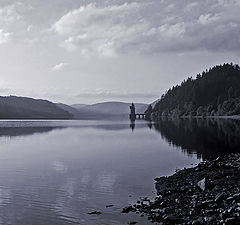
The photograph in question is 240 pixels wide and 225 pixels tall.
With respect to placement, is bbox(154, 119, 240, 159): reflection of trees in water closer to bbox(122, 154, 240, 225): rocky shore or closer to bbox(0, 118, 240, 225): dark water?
bbox(0, 118, 240, 225): dark water

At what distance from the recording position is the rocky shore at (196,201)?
1895 centimetres

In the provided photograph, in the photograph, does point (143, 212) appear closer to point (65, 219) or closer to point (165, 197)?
point (165, 197)

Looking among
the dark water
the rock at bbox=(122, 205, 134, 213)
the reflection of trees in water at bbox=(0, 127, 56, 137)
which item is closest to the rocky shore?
the rock at bbox=(122, 205, 134, 213)

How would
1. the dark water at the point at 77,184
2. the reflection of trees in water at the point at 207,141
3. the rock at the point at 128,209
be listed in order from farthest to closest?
the reflection of trees in water at the point at 207,141, the rock at the point at 128,209, the dark water at the point at 77,184

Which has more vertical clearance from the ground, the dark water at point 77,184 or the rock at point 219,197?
the rock at point 219,197

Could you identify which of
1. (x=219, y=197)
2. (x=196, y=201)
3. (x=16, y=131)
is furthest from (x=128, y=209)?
(x=16, y=131)

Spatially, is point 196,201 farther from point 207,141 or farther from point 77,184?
point 207,141

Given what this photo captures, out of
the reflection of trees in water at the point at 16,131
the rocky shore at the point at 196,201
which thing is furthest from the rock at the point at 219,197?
the reflection of trees in water at the point at 16,131

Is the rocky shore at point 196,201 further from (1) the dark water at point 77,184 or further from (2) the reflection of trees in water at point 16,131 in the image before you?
(2) the reflection of trees in water at point 16,131

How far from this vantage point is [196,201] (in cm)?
2242

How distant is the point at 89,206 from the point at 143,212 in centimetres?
476

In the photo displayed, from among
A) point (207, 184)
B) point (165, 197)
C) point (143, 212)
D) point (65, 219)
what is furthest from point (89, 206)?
point (207, 184)

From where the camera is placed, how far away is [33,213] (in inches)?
926

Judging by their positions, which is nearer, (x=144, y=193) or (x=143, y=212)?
(x=143, y=212)
